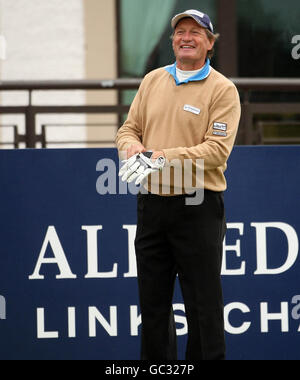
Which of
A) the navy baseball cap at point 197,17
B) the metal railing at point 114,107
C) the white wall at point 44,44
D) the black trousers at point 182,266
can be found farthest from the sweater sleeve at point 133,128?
the white wall at point 44,44

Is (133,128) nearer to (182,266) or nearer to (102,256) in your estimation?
(182,266)

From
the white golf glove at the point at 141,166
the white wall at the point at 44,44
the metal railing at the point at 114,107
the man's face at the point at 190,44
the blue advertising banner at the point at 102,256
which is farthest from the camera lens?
the white wall at the point at 44,44

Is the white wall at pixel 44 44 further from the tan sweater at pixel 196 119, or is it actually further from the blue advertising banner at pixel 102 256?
the tan sweater at pixel 196 119

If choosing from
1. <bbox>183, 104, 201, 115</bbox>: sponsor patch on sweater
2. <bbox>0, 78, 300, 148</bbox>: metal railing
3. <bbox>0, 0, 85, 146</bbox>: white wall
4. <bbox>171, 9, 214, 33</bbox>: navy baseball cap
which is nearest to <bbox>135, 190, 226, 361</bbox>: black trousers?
<bbox>183, 104, 201, 115</bbox>: sponsor patch on sweater

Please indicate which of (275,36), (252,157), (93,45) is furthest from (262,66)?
(252,157)

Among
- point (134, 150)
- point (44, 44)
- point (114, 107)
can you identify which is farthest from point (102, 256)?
point (44, 44)

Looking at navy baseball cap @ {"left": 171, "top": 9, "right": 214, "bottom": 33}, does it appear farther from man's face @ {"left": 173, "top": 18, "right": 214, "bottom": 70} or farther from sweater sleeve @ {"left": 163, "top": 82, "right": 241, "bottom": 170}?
sweater sleeve @ {"left": 163, "top": 82, "right": 241, "bottom": 170}

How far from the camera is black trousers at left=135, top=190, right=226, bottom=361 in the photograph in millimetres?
3018

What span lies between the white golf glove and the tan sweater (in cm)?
7

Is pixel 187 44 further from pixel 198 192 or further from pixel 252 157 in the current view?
pixel 252 157

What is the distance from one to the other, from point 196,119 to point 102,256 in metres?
1.18

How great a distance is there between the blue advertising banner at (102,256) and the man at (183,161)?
74 centimetres

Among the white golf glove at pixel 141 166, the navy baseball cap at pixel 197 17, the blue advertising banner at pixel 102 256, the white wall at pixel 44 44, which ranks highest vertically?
the white wall at pixel 44 44

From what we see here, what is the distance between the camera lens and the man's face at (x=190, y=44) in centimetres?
298
